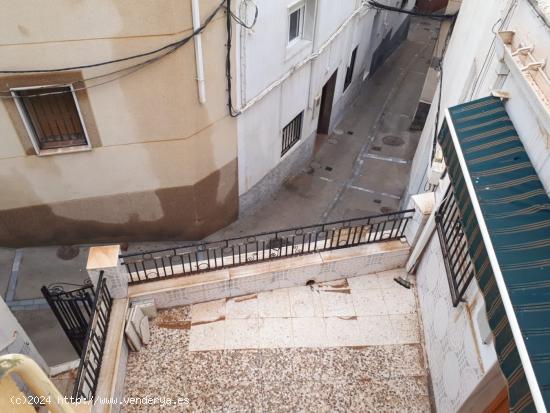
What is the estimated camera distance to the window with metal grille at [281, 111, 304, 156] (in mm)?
13718

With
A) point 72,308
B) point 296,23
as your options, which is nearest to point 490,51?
point 296,23

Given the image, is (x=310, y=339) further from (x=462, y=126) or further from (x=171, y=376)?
(x=462, y=126)

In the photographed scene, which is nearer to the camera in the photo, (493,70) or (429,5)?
(493,70)

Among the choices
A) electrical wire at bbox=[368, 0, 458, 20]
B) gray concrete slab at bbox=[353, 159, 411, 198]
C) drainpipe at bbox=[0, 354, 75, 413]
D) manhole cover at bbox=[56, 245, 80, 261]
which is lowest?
gray concrete slab at bbox=[353, 159, 411, 198]

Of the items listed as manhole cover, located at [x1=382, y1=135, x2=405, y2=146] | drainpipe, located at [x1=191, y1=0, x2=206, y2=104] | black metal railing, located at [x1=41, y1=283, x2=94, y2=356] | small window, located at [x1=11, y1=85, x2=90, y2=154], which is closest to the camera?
black metal railing, located at [x1=41, y1=283, x2=94, y2=356]

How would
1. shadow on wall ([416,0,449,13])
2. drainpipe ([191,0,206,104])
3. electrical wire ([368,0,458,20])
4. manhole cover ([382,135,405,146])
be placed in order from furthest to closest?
shadow on wall ([416,0,449,13]) → manhole cover ([382,135,405,146]) → electrical wire ([368,0,458,20]) → drainpipe ([191,0,206,104])

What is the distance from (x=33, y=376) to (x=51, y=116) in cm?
742

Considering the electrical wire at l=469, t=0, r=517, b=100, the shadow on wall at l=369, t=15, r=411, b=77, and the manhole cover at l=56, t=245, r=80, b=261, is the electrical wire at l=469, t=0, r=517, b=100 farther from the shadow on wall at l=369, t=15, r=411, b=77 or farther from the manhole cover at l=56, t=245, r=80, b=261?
the shadow on wall at l=369, t=15, r=411, b=77

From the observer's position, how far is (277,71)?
36.4 feet

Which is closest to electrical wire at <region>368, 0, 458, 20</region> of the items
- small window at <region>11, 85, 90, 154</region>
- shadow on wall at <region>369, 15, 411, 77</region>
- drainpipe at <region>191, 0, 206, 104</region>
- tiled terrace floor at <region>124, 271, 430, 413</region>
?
shadow on wall at <region>369, 15, 411, 77</region>

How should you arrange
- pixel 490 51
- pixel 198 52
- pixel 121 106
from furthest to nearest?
pixel 121 106
pixel 198 52
pixel 490 51

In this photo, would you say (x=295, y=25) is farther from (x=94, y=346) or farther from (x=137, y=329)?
(x=94, y=346)

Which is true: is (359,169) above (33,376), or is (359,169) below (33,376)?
below

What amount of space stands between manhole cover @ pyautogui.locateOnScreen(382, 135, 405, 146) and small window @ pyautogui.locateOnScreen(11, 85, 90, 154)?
1188cm
